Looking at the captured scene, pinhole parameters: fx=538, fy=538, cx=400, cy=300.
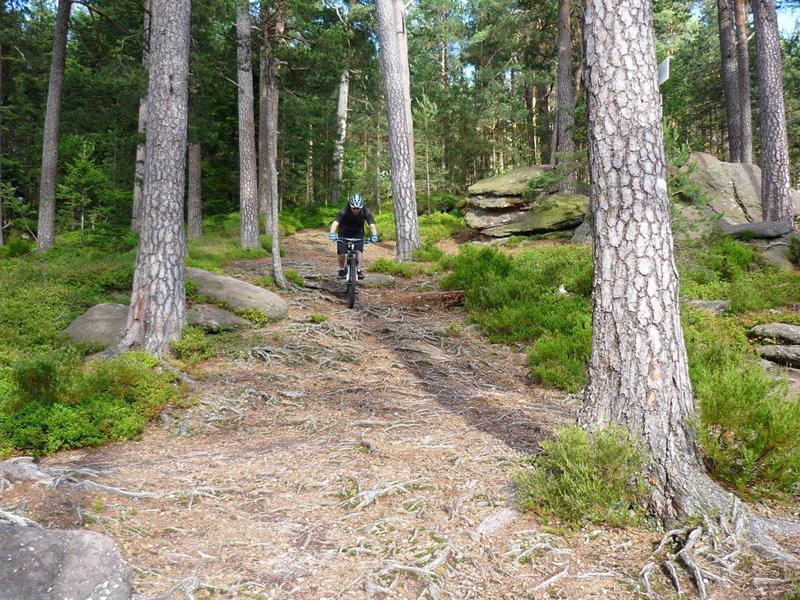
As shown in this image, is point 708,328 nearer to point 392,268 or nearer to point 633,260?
point 633,260

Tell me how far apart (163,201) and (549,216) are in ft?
36.0

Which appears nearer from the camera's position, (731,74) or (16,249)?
(16,249)

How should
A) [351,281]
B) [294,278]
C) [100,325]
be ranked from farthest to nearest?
[294,278] < [351,281] < [100,325]

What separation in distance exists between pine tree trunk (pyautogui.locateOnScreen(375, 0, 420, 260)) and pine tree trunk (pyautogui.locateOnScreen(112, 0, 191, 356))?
7.10 m

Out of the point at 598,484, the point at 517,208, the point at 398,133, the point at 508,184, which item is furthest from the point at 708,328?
the point at 508,184

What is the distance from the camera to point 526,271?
9.87 m

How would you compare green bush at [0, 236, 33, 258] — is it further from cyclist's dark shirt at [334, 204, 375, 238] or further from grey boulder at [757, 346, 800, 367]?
grey boulder at [757, 346, 800, 367]

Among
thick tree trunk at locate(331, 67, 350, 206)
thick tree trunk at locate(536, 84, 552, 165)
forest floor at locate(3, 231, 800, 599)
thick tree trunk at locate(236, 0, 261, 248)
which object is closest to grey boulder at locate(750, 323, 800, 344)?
forest floor at locate(3, 231, 800, 599)

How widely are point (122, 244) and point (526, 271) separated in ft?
32.6

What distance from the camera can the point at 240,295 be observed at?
339 inches

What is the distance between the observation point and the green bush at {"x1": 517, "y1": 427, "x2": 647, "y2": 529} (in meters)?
3.28

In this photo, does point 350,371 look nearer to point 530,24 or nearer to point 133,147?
point 133,147

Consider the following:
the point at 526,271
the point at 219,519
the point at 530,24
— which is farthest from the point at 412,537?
the point at 530,24

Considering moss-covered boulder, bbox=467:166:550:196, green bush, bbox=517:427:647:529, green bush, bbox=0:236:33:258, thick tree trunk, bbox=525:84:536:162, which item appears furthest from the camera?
thick tree trunk, bbox=525:84:536:162
